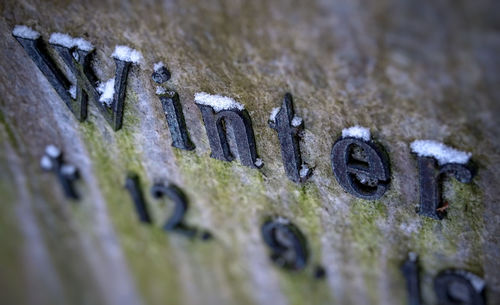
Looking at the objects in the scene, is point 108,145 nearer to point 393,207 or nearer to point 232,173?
point 232,173

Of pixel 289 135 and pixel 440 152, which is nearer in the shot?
pixel 440 152

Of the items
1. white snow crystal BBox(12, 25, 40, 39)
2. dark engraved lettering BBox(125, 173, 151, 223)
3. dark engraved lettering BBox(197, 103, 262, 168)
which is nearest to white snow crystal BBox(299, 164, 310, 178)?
dark engraved lettering BBox(197, 103, 262, 168)

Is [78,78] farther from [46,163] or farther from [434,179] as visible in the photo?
[434,179]

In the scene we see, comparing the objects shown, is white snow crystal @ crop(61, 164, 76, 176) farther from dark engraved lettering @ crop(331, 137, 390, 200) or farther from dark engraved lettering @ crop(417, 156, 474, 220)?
dark engraved lettering @ crop(417, 156, 474, 220)

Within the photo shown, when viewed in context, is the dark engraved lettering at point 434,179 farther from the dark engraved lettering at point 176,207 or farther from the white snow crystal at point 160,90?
the dark engraved lettering at point 176,207

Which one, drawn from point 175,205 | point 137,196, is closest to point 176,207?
point 175,205

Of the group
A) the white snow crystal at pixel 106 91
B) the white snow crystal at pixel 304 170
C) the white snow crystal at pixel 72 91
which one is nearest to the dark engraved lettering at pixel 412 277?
the white snow crystal at pixel 304 170
